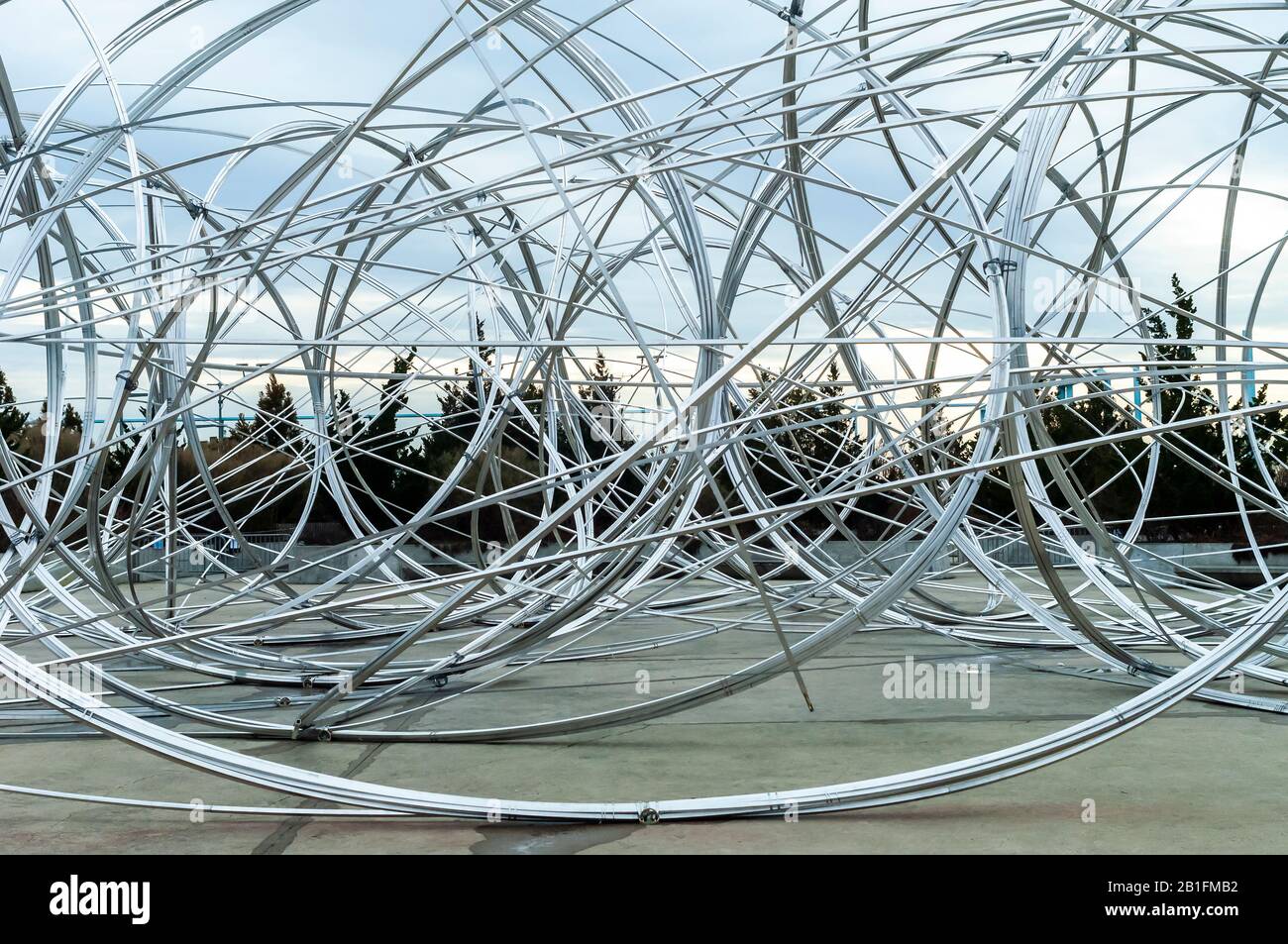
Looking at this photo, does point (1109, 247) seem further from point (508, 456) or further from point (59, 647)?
point (508, 456)

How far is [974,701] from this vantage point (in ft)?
27.7

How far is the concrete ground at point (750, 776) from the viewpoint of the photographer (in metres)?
5.22

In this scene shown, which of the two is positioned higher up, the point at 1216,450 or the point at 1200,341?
the point at 1216,450

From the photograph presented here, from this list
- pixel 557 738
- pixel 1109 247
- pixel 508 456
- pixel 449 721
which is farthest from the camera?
pixel 508 456

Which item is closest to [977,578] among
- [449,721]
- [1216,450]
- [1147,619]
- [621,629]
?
[1216,450]

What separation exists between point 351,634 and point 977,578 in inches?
460

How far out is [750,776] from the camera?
21.0 ft

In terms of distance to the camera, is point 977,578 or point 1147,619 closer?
point 1147,619

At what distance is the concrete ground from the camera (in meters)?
5.22

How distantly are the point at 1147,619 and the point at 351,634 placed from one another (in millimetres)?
7652

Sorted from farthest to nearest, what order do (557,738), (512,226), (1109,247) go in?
(512,226) → (1109,247) → (557,738)
